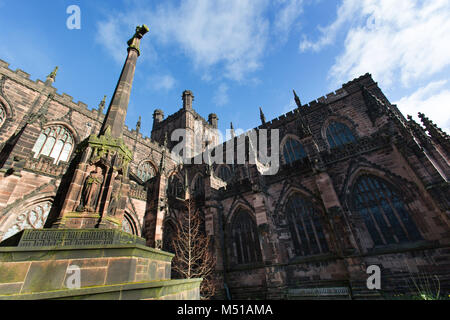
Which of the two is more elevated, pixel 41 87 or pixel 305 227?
pixel 41 87

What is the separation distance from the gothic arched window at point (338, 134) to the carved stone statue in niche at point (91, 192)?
52.6ft

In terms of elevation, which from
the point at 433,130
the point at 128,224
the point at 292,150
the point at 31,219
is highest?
the point at 292,150

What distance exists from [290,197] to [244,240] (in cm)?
446

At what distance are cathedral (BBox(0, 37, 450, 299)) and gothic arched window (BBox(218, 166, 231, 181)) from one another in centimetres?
425

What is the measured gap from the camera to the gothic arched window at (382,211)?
10.1 meters

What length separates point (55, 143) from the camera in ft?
47.5

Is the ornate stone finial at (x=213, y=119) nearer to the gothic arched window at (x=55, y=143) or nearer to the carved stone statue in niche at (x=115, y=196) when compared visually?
the gothic arched window at (x=55, y=143)

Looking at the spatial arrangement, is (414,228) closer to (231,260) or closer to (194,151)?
(231,260)

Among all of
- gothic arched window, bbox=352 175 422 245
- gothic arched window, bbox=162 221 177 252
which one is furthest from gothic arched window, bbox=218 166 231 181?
gothic arched window, bbox=352 175 422 245

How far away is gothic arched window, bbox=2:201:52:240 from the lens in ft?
30.2

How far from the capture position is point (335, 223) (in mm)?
10766

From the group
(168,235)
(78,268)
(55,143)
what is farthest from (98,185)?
(55,143)

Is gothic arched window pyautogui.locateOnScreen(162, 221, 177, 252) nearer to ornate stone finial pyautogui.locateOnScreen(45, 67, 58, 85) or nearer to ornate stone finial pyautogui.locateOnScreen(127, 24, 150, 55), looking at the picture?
ornate stone finial pyautogui.locateOnScreen(127, 24, 150, 55)

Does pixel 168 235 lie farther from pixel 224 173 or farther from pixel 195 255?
pixel 224 173
